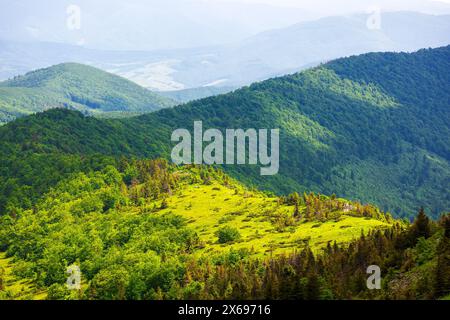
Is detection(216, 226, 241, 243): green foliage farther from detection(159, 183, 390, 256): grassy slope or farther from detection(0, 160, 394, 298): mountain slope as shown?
detection(159, 183, 390, 256): grassy slope

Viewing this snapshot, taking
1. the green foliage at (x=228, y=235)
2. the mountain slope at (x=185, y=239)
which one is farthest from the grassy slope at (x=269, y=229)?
the green foliage at (x=228, y=235)

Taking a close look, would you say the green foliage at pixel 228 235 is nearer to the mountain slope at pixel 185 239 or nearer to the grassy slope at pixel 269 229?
the mountain slope at pixel 185 239

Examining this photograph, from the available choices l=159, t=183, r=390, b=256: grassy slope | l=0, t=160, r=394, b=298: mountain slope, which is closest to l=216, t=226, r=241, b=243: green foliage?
l=0, t=160, r=394, b=298: mountain slope

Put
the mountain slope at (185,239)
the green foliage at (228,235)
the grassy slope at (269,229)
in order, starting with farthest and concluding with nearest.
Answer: the green foliage at (228,235) → the grassy slope at (269,229) → the mountain slope at (185,239)

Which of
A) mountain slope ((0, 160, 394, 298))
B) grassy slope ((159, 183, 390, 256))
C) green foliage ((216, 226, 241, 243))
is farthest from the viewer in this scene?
green foliage ((216, 226, 241, 243))

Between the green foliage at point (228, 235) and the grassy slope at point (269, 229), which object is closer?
the grassy slope at point (269, 229)

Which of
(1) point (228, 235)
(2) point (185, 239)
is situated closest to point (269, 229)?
(1) point (228, 235)

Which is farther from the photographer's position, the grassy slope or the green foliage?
the green foliage

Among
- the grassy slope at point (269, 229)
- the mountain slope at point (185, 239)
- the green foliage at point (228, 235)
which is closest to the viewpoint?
the mountain slope at point (185, 239)

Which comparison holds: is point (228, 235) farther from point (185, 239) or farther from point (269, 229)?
point (185, 239)

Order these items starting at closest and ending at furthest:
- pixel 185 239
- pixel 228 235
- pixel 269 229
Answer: pixel 228 235, pixel 269 229, pixel 185 239

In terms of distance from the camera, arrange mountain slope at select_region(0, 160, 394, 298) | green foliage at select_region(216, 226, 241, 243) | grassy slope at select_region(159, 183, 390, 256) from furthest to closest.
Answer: green foliage at select_region(216, 226, 241, 243)
grassy slope at select_region(159, 183, 390, 256)
mountain slope at select_region(0, 160, 394, 298)
